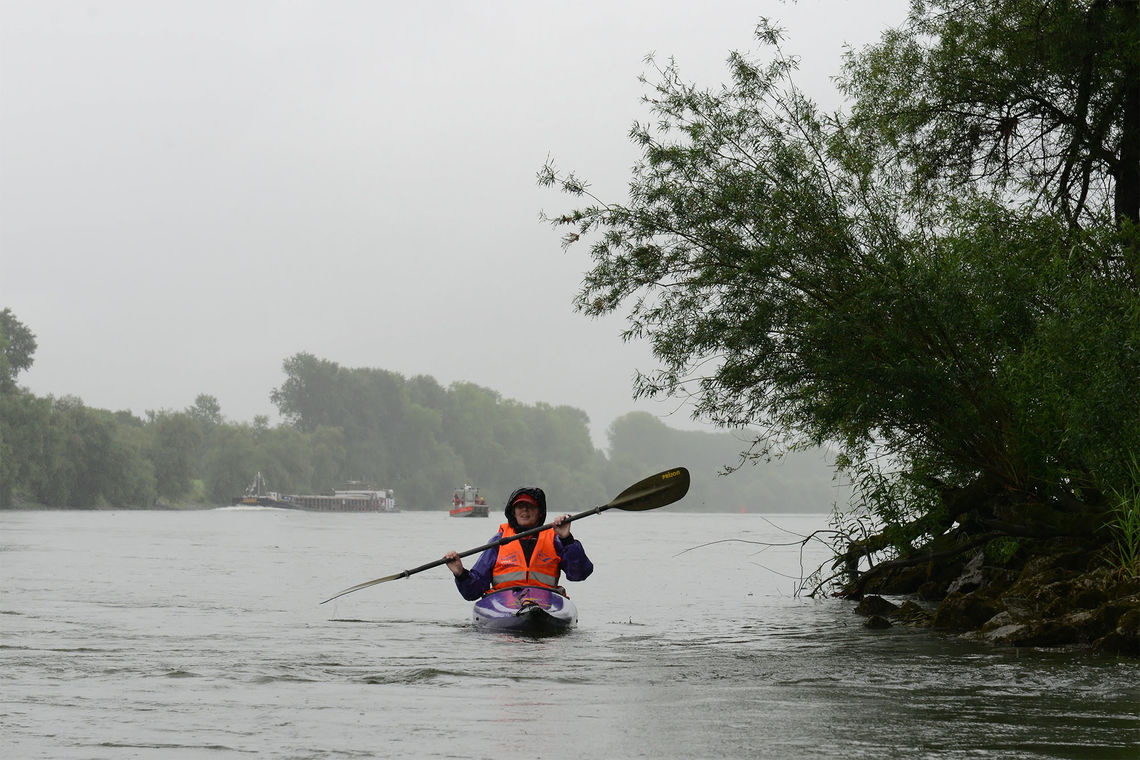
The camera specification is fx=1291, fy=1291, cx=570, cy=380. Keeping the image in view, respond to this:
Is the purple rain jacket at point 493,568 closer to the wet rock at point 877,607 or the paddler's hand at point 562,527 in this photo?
the paddler's hand at point 562,527

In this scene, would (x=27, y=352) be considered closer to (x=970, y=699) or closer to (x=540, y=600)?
(x=540, y=600)

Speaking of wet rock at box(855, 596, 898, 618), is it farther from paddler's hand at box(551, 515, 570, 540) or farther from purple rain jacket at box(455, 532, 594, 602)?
paddler's hand at box(551, 515, 570, 540)

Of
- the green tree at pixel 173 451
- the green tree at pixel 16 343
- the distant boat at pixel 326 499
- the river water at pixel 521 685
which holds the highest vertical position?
the green tree at pixel 16 343

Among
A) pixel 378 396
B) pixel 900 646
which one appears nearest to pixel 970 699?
pixel 900 646

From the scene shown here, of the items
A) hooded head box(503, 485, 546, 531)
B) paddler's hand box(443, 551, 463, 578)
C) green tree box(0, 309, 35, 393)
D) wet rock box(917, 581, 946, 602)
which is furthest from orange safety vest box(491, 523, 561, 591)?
green tree box(0, 309, 35, 393)

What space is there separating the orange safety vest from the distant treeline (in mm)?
56570

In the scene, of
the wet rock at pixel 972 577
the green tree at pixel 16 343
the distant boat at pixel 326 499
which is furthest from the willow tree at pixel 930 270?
the distant boat at pixel 326 499

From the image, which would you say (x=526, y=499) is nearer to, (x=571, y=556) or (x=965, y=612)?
(x=571, y=556)

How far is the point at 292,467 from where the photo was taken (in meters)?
103

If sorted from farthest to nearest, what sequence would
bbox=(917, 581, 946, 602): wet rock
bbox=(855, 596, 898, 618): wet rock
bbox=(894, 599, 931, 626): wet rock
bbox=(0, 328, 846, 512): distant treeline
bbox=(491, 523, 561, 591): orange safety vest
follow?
1. bbox=(0, 328, 846, 512): distant treeline
2. bbox=(917, 581, 946, 602): wet rock
3. bbox=(855, 596, 898, 618): wet rock
4. bbox=(894, 599, 931, 626): wet rock
5. bbox=(491, 523, 561, 591): orange safety vest

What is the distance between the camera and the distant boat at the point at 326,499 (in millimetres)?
101188

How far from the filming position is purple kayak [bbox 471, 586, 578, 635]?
12.6 meters

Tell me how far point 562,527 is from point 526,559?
2.47 feet

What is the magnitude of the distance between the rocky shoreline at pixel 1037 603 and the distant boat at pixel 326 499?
8989cm
